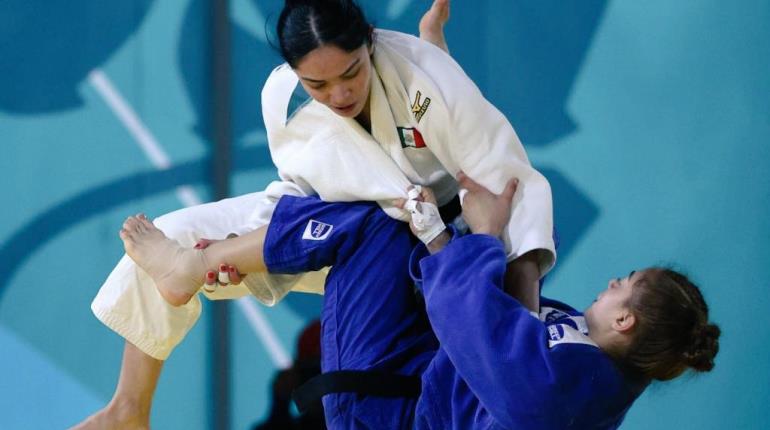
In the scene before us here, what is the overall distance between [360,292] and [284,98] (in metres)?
0.35

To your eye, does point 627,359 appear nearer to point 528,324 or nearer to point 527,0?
point 528,324

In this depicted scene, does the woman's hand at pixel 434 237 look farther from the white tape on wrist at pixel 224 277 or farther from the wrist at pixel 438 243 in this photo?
→ the white tape on wrist at pixel 224 277

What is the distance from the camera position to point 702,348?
5.16ft

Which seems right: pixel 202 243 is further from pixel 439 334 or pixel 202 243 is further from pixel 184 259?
pixel 439 334

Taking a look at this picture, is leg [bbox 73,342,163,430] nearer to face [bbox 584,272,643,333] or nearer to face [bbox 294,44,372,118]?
face [bbox 294,44,372,118]

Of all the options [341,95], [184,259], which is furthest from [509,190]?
[184,259]

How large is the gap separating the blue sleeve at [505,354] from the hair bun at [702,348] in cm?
12

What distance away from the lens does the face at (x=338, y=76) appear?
1667mm

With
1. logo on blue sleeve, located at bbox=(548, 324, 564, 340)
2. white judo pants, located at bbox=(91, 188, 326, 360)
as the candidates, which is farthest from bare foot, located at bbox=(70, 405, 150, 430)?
logo on blue sleeve, located at bbox=(548, 324, 564, 340)

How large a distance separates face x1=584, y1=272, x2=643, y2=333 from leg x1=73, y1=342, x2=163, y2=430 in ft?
2.45

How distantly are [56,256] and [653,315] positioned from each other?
1.65 m

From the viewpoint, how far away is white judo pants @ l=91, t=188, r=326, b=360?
1.90 m

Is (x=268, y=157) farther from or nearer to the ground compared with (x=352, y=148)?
nearer to the ground

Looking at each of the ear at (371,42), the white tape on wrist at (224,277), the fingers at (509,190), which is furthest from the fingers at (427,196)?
the white tape on wrist at (224,277)
